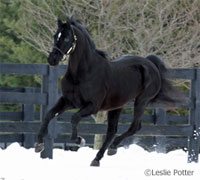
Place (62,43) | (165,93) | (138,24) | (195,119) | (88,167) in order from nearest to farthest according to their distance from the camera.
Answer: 1. (62,43)
2. (88,167)
3. (165,93)
4. (195,119)
5. (138,24)

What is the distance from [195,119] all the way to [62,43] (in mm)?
3377

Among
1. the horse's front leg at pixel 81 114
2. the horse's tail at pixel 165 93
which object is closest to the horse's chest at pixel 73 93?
the horse's front leg at pixel 81 114

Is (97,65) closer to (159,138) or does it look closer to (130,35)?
(159,138)

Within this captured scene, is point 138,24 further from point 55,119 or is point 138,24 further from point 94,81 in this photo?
point 94,81

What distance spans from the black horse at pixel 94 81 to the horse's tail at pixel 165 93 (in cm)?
20

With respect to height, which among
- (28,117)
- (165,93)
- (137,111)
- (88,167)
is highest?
(165,93)

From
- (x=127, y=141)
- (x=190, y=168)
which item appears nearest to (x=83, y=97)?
(x=190, y=168)

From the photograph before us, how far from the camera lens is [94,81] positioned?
584 centimetres

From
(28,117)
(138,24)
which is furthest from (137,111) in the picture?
(138,24)

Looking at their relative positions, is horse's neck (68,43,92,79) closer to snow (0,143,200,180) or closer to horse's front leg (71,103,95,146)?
horse's front leg (71,103,95,146)

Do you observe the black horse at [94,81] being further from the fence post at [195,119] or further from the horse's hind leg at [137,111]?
the fence post at [195,119]

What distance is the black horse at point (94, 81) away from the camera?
221 inches

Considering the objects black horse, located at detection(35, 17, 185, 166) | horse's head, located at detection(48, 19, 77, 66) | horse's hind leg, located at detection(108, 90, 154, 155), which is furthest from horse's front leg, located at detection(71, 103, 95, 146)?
horse's hind leg, located at detection(108, 90, 154, 155)

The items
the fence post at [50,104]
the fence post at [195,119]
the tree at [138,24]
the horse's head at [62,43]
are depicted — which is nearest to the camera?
the horse's head at [62,43]
